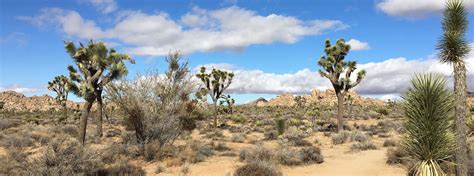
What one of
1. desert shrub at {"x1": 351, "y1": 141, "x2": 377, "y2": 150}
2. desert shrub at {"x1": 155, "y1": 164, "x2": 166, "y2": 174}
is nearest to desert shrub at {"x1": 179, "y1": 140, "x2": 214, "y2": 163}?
desert shrub at {"x1": 155, "y1": 164, "x2": 166, "y2": 174}

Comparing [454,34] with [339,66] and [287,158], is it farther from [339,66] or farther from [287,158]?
[339,66]

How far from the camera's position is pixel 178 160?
13359mm

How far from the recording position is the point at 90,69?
59.3ft

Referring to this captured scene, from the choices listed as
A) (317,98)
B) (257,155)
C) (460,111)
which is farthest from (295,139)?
(317,98)

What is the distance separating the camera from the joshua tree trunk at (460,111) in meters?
9.02

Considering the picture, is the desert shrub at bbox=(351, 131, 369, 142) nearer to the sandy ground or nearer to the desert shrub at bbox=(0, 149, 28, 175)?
the sandy ground

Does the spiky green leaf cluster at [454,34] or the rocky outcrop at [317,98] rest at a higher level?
the rocky outcrop at [317,98]

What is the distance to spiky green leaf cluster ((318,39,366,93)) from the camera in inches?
989

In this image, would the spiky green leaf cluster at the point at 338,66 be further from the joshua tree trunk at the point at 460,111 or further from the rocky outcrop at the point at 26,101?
the rocky outcrop at the point at 26,101

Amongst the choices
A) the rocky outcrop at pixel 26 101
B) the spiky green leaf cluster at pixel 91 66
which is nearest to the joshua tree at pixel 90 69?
the spiky green leaf cluster at pixel 91 66

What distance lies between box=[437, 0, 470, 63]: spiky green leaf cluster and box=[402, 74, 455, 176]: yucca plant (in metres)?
1.37

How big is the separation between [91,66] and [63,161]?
909cm

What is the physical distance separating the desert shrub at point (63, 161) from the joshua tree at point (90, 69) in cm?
740

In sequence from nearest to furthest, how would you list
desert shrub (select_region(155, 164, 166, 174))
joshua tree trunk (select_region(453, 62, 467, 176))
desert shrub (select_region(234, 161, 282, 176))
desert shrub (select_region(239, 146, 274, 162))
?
joshua tree trunk (select_region(453, 62, 467, 176)), desert shrub (select_region(234, 161, 282, 176)), desert shrub (select_region(155, 164, 166, 174)), desert shrub (select_region(239, 146, 274, 162))
